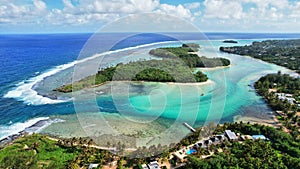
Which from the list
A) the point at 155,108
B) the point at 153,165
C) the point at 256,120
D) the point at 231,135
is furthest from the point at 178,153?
the point at 256,120

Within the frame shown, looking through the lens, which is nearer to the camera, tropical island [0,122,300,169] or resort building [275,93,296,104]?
tropical island [0,122,300,169]

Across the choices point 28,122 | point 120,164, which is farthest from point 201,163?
point 28,122

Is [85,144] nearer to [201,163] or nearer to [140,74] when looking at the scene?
[201,163]

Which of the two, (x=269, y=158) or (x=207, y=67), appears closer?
(x=269, y=158)

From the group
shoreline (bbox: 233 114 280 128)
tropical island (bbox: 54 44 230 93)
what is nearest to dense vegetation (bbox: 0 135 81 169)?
tropical island (bbox: 54 44 230 93)

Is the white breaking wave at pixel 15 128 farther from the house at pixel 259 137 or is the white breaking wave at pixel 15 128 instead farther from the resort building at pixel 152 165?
the house at pixel 259 137

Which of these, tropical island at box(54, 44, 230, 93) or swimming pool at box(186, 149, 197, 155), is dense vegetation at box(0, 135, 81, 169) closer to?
swimming pool at box(186, 149, 197, 155)

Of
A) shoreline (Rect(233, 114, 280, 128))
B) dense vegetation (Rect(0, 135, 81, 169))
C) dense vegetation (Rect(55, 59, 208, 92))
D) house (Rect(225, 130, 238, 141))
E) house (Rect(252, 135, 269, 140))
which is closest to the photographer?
dense vegetation (Rect(0, 135, 81, 169))
